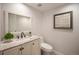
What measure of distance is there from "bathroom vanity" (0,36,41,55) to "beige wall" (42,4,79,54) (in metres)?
0.23

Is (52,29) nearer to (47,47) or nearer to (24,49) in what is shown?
(47,47)

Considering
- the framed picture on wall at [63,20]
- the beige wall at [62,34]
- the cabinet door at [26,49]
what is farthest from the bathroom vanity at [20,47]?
the framed picture on wall at [63,20]

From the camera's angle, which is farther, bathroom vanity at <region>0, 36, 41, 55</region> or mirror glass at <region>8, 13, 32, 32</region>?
mirror glass at <region>8, 13, 32, 32</region>

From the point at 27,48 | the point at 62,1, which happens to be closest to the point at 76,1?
the point at 62,1

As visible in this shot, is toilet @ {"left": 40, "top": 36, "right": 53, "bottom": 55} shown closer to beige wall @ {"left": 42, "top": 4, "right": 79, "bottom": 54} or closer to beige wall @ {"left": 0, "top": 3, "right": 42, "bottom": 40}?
beige wall @ {"left": 42, "top": 4, "right": 79, "bottom": 54}

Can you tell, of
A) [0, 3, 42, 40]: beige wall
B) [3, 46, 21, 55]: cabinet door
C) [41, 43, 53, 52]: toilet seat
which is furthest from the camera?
[41, 43, 53, 52]: toilet seat

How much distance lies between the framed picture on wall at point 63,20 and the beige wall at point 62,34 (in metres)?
0.05

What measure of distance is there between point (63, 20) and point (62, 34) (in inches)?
8.7

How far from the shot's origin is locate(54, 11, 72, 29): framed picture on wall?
948 millimetres

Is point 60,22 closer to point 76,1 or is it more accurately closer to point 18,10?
point 76,1

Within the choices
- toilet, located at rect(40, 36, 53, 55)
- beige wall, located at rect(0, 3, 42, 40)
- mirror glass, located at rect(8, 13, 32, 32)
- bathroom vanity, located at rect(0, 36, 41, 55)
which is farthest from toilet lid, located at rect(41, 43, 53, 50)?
mirror glass, located at rect(8, 13, 32, 32)

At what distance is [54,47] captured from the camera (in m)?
1.07

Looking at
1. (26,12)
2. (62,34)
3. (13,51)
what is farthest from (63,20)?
(13,51)

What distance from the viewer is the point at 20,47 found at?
3.08ft
